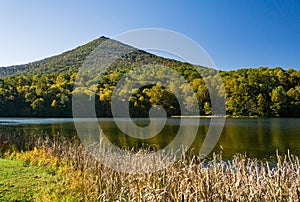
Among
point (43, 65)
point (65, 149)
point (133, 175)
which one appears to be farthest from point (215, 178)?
point (43, 65)

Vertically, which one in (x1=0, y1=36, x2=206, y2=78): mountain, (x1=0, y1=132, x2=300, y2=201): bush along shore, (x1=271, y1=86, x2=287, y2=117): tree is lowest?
(x1=0, y1=132, x2=300, y2=201): bush along shore

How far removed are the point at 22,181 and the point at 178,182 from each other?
12.3ft

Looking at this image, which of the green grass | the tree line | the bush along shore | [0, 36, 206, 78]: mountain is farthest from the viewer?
[0, 36, 206, 78]: mountain

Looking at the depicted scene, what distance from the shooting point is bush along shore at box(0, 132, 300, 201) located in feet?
14.6

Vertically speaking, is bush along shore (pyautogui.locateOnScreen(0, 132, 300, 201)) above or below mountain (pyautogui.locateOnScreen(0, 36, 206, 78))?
below

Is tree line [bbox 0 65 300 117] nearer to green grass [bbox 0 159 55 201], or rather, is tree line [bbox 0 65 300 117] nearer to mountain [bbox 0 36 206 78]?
mountain [bbox 0 36 206 78]

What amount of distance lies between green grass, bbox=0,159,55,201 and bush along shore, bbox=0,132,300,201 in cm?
19

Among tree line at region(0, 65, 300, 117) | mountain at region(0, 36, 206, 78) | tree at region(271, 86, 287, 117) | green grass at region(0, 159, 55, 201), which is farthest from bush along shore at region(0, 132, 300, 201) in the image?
mountain at region(0, 36, 206, 78)

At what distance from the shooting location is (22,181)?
6.82 meters

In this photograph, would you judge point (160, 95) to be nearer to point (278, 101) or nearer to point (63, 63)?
point (278, 101)

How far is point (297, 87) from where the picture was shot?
197 ft

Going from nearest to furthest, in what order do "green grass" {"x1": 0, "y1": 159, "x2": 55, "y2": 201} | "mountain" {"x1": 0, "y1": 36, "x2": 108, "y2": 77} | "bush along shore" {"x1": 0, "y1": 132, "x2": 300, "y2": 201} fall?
"bush along shore" {"x1": 0, "y1": 132, "x2": 300, "y2": 201} → "green grass" {"x1": 0, "y1": 159, "x2": 55, "y2": 201} → "mountain" {"x1": 0, "y1": 36, "x2": 108, "y2": 77}

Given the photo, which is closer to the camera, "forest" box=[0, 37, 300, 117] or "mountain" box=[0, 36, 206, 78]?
"forest" box=[0, 37, 300, 117]

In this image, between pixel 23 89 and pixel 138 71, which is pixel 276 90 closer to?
pixel 138 71
